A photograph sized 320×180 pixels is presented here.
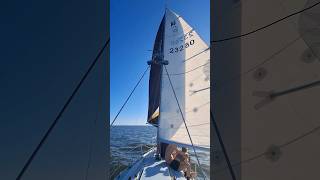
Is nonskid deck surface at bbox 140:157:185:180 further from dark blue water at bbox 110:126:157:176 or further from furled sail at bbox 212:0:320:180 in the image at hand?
furled sail at bbox 212:0:320:180

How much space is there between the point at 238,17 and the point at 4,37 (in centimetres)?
90

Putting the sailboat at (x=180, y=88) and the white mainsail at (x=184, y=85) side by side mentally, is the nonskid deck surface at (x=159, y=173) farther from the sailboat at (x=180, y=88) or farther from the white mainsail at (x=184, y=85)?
the white mainsail at (x=184, y=85)

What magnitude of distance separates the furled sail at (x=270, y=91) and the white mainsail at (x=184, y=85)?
465cm

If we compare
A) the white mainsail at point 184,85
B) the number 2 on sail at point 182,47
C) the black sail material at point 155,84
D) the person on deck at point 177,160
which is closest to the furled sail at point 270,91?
the person on deck at point 177,160

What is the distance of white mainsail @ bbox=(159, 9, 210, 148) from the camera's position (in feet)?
19.2

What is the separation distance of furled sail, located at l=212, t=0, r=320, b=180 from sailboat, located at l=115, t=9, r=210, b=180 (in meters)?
4.32

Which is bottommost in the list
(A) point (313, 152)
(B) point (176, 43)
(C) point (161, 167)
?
(C) point (161, 167)

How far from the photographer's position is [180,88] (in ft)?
21.4

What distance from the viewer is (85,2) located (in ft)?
2.78

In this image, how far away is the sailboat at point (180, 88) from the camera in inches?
224

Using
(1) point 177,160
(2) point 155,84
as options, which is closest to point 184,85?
(2) point 155,84

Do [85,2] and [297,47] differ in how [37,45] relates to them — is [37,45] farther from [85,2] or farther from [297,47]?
[297,47]

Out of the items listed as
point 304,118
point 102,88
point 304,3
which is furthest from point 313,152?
point 102,88

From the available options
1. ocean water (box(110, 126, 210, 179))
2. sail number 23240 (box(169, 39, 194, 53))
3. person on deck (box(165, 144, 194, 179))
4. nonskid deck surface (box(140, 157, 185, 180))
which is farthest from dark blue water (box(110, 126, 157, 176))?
sail number 23240 (box(169, 39, 194, 53))
